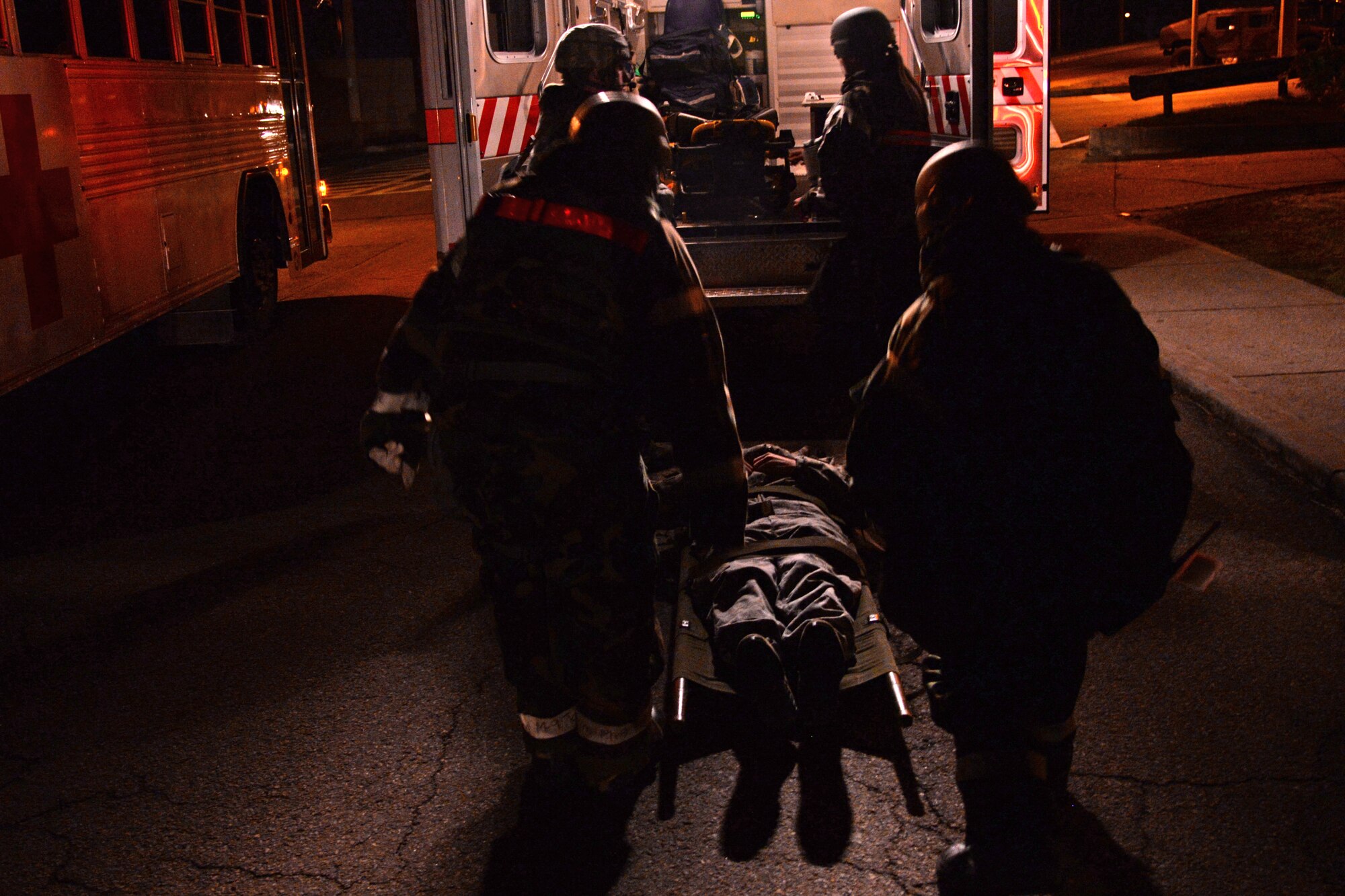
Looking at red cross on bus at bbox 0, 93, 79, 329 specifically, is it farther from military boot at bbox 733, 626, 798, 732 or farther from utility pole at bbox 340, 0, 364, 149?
utility pole at bbox 340, 0, 364, 149

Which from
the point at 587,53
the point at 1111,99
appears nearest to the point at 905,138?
the point at 587,53

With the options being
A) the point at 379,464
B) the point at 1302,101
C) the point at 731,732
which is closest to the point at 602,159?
the point at 379,464

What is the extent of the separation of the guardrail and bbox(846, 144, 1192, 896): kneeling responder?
2093 cm

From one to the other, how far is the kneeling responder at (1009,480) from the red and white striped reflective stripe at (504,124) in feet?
15.3

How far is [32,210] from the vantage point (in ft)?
21.2

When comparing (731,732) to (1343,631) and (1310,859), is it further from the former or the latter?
(1343,631)

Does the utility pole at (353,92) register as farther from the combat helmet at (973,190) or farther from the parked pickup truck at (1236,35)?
the combat helmet at (973,190)

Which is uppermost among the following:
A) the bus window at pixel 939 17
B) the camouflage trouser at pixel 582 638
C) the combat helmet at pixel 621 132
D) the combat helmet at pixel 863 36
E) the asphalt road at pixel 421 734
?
the bus window at pixel 939 17

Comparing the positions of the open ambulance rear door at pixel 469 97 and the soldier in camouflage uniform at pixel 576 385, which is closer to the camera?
the soldier in camouflage uniform at pixel 576 385

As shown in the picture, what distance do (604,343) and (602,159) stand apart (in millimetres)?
432

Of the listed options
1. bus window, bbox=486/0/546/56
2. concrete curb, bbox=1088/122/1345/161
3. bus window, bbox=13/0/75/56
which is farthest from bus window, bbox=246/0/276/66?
concrete curb, bbox=1088/122/1345/161

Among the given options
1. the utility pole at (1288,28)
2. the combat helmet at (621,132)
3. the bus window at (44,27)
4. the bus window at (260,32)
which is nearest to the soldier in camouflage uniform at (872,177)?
the combat helmet at (621,132)

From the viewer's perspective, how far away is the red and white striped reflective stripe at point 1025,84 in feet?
34.2

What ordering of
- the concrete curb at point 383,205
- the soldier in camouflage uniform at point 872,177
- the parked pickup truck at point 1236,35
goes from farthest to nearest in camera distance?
the parked pickup truck at point 1236,35
the concrete curb at point 383,205
the soldier in camouflage uniform at point 872,177
